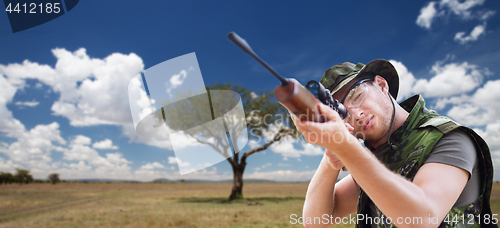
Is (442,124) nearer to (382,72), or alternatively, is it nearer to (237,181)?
(382,72)

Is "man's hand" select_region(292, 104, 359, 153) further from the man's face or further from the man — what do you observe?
the man's face

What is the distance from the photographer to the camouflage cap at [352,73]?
243 cm

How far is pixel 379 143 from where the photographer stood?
2320 mm

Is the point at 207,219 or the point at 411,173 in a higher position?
the point at 411,173

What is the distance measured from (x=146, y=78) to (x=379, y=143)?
434 centimetres

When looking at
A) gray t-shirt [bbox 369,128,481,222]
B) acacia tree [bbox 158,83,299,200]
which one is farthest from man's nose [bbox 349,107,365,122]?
acacia tree [bbox 158,83,299,200]

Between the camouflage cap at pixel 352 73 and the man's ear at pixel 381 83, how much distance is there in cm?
8

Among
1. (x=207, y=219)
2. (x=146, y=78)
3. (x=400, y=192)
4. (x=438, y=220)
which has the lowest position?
(x=207, y=219)

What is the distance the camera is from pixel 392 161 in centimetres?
215

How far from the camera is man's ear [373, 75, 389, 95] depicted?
7.89ft

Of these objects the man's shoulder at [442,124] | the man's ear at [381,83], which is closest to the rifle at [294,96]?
the man's shoulder at [442,124]

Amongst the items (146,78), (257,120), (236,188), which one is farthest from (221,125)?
(146,78)

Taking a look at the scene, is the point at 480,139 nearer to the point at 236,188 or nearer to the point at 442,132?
the point at 442,132

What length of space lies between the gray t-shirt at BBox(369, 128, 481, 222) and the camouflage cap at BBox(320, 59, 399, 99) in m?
0.86
